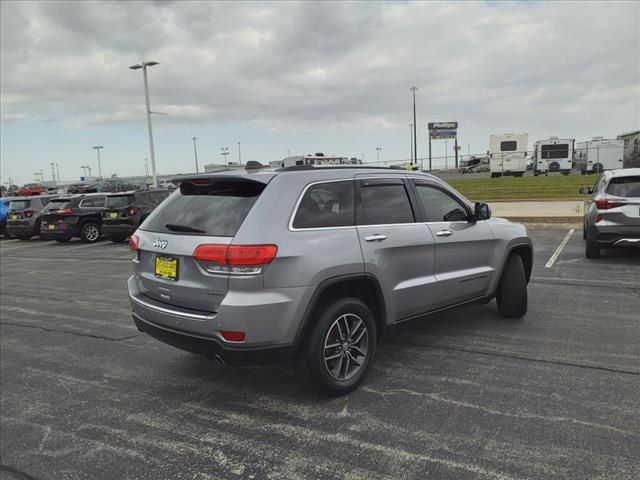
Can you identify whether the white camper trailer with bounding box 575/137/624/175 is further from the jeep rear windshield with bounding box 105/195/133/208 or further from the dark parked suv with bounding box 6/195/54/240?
the dark parked suv with bounding box 6/195/54/240

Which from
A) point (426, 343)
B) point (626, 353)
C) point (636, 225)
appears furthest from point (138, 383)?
point (636, 225)

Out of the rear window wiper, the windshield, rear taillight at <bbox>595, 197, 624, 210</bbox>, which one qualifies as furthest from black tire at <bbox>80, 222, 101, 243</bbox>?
rear taillight at <bbox>595, 197, 624, 210</bbox>

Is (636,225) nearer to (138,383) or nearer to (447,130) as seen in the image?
(138,383)

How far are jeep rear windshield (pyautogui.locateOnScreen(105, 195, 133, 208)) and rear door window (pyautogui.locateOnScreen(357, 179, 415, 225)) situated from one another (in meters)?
12.7

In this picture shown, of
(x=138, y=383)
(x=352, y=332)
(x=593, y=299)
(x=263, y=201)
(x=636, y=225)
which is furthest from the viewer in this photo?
(x=636, y=225)

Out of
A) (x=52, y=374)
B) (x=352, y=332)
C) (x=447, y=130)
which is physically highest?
(x=447, y=130)

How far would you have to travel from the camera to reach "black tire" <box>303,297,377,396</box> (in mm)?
3604

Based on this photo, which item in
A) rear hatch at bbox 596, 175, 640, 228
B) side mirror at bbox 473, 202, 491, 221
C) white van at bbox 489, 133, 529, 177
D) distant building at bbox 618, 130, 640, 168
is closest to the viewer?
side mirror at bbox 473, 202, 491, 221

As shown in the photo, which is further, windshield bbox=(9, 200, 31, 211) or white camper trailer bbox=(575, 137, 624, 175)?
white camper trailer bbox=(575, 137, 624, 175)

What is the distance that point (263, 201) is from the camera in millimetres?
3537

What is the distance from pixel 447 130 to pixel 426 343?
69.6 m

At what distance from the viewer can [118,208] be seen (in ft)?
50.3

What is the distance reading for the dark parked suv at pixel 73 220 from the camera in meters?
16.5

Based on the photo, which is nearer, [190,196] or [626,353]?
[190,196]
